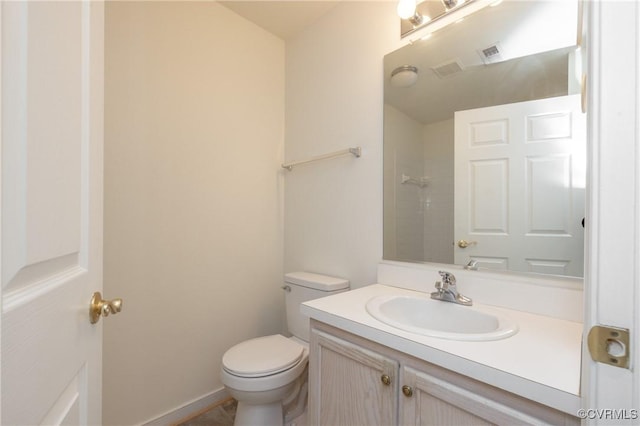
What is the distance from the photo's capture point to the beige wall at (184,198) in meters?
1.35

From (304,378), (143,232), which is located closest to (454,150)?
(304,378)

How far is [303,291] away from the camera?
5.42 ft

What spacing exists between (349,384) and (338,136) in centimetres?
128

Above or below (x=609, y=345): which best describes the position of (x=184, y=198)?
above

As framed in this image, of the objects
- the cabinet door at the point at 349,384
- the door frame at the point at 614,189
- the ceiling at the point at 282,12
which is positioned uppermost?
the ceiling at the point at 282,12

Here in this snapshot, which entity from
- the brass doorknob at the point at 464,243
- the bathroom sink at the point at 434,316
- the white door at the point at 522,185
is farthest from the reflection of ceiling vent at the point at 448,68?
the bathroom sink at the point at 434,316

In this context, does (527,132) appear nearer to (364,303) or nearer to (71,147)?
(364,303)

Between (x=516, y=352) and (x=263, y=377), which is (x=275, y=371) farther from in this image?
(x=516, y=352)

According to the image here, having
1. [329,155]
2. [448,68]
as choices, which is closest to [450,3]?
[448,68]

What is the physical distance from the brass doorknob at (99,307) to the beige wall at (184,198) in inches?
33.6

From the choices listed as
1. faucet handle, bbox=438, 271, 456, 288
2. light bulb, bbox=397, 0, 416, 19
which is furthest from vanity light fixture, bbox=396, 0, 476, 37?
faucet handle, bbox=438, 271, 456, 288

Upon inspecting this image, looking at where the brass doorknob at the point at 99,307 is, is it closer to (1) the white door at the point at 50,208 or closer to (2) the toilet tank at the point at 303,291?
(1) the white door at the point at 50,208

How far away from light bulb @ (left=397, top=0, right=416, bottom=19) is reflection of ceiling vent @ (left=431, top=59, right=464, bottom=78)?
27cm

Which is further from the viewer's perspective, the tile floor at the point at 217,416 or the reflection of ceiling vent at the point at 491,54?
the tile floor at the point at 217,416
